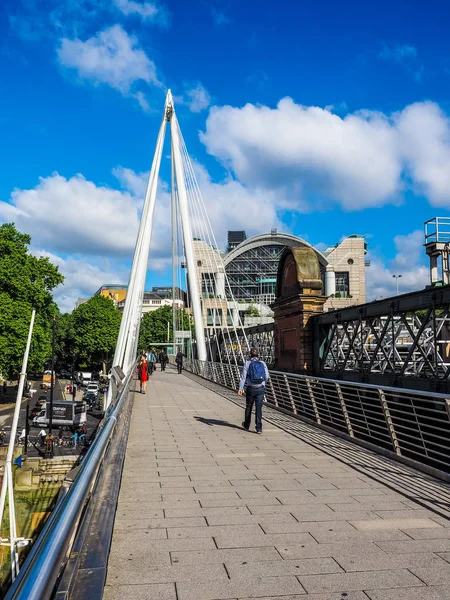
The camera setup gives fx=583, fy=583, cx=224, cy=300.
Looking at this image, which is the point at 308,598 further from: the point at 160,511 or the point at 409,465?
the point at 409,465

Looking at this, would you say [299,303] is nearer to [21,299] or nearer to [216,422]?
[216,422]

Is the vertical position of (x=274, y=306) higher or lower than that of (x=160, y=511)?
higher

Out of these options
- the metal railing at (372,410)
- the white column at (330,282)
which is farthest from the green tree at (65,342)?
the metal railing at (372,410)

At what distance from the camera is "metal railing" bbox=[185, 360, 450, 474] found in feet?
24.5

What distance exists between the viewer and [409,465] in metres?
7.21

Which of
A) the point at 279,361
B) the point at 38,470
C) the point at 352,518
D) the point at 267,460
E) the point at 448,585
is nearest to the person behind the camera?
the point at 448,585

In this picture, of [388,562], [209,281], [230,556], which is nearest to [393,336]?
[388,562]

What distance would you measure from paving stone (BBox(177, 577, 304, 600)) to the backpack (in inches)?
267

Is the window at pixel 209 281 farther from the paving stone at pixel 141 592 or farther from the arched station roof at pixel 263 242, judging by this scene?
the paving stone at pixel 141 592

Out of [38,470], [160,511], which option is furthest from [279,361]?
[160,511]

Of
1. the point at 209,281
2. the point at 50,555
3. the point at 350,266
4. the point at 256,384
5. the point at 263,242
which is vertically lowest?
the point at 50,555

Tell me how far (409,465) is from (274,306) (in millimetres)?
15294

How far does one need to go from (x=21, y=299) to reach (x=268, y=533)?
36839 mm

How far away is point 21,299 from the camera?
38594mm
